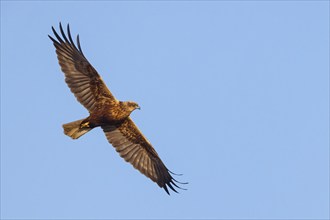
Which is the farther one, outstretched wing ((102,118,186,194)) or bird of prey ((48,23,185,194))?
outstretched wing ((102,118,186,194))

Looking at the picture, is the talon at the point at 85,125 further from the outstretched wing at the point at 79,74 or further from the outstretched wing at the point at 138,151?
the outstretched wing at the point at 138,151

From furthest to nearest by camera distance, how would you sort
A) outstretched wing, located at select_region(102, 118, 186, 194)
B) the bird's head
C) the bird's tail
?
outstretched wing, located at select_region(102, 118, 186, 194), the bird's head, the bird's tail

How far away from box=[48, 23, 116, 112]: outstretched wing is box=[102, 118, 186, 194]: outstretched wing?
1.34m

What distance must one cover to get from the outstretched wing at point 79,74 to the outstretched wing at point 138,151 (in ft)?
4.41

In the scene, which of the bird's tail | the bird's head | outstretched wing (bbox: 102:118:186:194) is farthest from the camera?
outstretched wing (bbox: 102:118:186:194)

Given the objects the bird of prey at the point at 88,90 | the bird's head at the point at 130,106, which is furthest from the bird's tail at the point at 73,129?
the bird's head at the point at 130,106

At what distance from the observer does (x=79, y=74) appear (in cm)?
1880

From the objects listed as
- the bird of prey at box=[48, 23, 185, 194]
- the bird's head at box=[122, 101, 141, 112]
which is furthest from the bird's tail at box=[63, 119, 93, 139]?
the bird's head at box=[122, 101, 141, 112]

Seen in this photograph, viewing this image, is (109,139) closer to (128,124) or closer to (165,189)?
(128,124)

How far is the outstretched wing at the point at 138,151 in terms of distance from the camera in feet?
65.2

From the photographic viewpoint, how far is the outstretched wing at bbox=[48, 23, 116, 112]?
18719 millimetres

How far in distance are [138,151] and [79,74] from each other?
2933 millimetres

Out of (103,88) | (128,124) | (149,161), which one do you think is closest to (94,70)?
(103,88)

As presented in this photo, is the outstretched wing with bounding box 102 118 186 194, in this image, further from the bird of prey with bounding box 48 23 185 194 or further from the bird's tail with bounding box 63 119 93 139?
the bird's tail with bounding box 63 119 93 139
